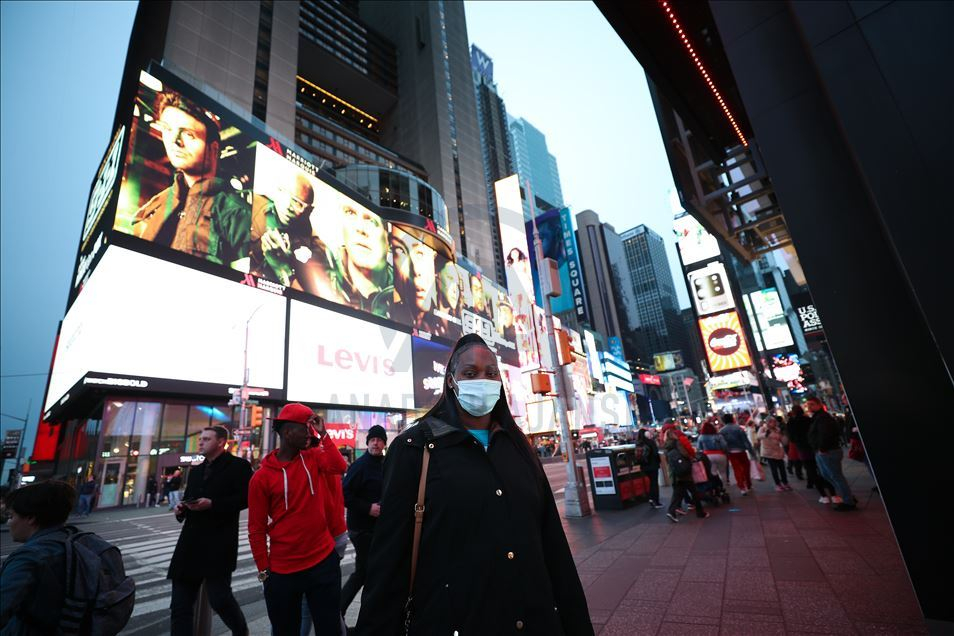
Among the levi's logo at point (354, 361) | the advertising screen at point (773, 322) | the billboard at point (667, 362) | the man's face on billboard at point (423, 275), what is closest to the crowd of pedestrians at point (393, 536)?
the levi's logo at point (354, 361)

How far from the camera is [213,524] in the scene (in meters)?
3.95

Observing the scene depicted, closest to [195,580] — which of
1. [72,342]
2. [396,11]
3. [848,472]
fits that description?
[848,472]

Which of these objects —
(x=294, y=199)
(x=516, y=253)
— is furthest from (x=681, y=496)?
(x=294, y=199)

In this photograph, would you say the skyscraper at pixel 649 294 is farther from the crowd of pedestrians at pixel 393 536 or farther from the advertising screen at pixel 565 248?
the crowd of pedestrians at pixel 393 536

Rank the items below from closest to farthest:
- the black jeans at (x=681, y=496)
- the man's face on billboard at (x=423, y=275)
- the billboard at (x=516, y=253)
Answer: the black jeans at (x=681, y=496) → the billboard at (x=516, y=253) → the man's face on billboard at (x=423, y=275)

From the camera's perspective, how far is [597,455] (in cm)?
1170

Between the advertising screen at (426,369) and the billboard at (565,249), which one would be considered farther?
the billboard at (565,249)

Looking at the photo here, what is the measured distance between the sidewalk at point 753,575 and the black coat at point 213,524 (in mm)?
3484

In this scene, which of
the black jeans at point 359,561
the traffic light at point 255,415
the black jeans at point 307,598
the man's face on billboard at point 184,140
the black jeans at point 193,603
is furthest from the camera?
the man's face on billboard at point 184,140

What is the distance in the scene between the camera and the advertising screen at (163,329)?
75.4ft

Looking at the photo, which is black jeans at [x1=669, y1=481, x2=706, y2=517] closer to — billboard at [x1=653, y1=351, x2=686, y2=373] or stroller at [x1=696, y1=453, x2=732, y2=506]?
stroller at [x1=696, y1=453, x2=732, y2=506]

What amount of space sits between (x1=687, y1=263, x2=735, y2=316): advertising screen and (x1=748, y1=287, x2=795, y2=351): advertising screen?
6078 millimetres

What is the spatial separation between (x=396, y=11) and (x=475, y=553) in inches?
4602

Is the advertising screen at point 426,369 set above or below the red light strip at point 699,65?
above
